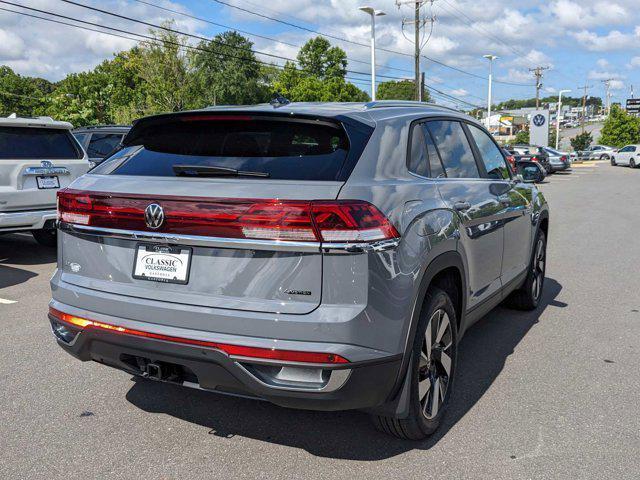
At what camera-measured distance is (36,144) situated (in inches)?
314

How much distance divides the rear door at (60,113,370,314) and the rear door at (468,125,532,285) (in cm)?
186

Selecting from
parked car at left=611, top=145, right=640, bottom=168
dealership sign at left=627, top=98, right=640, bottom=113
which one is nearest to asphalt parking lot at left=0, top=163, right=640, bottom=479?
parked car at left=611, top=145, right=640, bottom=168

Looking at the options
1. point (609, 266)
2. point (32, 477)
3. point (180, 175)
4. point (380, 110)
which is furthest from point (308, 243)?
point (609, 266)

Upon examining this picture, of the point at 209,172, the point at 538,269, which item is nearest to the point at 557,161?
the point at 538,269

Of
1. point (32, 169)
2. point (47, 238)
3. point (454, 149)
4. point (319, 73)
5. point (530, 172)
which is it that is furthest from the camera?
point (319, 73)

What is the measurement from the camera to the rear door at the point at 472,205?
11.9 feet

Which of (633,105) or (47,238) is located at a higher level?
(633,105)

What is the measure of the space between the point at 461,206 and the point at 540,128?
4924cm

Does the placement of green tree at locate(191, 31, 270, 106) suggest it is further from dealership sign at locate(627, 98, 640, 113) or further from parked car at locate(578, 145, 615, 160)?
dealership sign at locate(627, 98, 640, 113)

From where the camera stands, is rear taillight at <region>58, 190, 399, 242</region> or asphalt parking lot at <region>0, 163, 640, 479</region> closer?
rear taillight at <region>58, 190, 399, 242</region>

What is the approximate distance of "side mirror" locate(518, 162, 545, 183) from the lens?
5277 mm

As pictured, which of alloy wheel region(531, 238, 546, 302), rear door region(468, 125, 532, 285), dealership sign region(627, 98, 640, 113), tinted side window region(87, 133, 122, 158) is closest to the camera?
rear door region(468, 125, 532, 285)

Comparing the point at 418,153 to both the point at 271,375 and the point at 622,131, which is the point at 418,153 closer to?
the point at 271,375

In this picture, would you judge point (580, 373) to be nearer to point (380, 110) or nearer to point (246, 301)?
point (380, 110)
